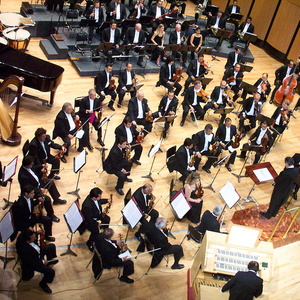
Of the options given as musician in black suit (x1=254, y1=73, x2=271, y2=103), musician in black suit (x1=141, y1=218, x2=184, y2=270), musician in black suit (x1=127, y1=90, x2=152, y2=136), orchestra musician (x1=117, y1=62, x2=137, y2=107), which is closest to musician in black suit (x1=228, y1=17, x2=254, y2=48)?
musician in black suit (x1=254, y1=73, x2=271, y2=103)

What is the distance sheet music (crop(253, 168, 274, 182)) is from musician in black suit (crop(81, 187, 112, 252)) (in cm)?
306

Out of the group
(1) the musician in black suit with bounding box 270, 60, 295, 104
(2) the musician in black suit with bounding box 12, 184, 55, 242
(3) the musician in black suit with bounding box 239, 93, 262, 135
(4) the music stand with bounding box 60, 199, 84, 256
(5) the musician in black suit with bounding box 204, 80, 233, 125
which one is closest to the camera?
(4) the music stand with bounding box 60, 199, 84, 256

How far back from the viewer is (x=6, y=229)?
5758mm

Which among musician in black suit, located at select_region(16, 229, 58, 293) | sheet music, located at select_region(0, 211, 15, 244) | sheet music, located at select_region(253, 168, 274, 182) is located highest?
sheet music, located at select_region(253, 168, 274, 182)

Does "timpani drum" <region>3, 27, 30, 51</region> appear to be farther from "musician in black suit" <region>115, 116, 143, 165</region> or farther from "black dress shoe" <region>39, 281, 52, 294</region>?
"black dress shoe" <region>39, 281, 52, 294</region>

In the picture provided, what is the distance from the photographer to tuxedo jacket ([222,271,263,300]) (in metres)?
5.50

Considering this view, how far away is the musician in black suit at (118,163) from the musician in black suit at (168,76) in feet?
12.2

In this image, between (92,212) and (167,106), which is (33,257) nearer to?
(92,212)

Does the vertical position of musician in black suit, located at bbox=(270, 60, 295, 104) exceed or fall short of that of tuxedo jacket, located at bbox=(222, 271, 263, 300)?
it exceeds it

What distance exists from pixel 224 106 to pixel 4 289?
717 centimetres

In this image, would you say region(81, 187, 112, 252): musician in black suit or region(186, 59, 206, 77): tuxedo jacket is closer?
region(81, 187, 112, 252): musician in black suit

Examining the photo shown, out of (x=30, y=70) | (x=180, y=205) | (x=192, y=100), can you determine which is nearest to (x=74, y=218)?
(x=180, y=205)

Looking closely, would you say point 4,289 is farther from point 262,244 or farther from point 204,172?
point 204,172

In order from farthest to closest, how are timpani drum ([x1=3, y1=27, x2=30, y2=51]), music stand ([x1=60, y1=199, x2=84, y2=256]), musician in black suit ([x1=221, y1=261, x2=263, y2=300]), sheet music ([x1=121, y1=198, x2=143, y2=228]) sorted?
1. timpani drum ([x1=3, y1=27, x2=30, y2=51])
2. sheet music ([x1=121, y1=198, x2=143, y2=228])
3. music stand ([x1=60, y1=199, x2=84, y2=256])
4. musician in black suit ([x1=221, y1=261, x2=263, y2=300])
